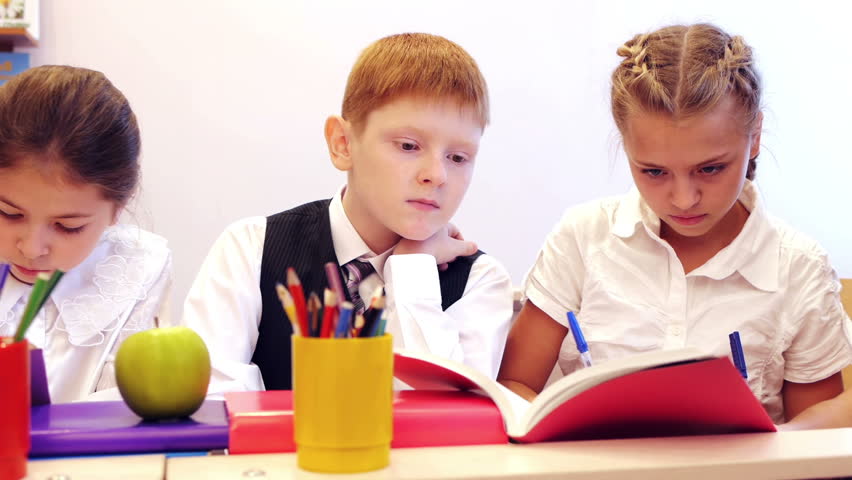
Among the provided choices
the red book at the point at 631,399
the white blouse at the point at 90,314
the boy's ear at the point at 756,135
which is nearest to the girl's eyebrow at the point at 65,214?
the white blouse at the point at 90,314

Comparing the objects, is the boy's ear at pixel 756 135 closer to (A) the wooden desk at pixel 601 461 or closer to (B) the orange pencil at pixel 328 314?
(A) the wooden desk at pixel 601 461

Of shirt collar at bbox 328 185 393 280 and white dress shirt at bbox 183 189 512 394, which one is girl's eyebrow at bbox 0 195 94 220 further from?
shirt collar at bbox 328 185 393 280

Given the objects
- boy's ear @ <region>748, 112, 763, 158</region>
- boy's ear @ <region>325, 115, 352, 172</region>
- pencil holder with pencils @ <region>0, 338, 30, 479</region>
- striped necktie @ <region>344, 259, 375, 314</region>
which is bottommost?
striped necktie @ <region>344, 259, 375, 314</region>

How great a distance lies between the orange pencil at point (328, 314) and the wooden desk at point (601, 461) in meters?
0.11

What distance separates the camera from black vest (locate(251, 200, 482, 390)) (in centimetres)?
139

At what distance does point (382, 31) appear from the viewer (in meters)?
2.62

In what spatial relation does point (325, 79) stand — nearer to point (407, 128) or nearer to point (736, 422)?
point (407, 128)

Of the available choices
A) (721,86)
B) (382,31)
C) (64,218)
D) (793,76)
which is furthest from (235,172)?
(793,76)

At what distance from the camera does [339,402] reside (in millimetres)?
653

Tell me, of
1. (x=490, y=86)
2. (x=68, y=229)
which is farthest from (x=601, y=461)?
(x=490, y=86)

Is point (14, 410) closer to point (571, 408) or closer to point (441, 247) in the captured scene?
point (571, 408)

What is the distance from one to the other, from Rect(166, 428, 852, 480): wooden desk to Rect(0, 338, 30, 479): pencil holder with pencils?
10cm

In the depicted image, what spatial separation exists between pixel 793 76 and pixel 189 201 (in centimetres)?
194

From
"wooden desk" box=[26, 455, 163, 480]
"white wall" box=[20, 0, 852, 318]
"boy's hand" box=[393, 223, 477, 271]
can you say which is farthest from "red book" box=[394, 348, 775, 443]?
"white wall" box=[20, 0, 852, 318]
